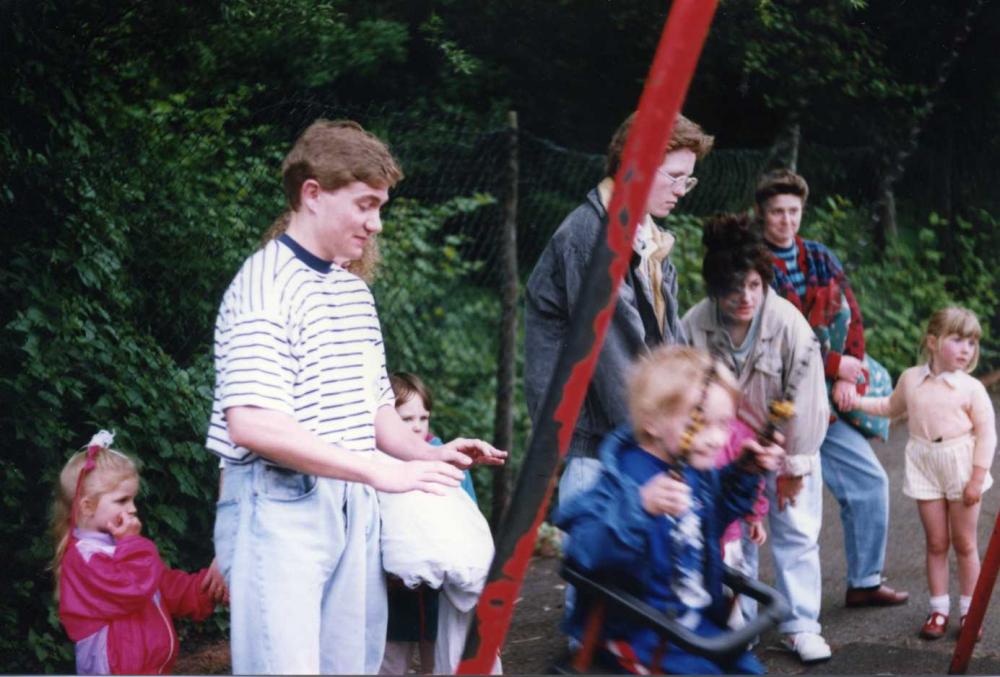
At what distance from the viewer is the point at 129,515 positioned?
11.0 ft

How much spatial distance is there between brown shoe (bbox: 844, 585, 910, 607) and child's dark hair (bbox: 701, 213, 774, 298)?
57.3 inches

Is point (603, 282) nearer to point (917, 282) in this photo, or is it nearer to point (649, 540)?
point (649, 540)

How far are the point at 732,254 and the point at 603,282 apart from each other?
2425 millimetres

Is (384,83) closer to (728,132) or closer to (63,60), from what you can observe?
(63,60)

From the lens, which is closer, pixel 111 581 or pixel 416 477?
pixel 416 477

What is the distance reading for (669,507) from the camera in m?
2.39

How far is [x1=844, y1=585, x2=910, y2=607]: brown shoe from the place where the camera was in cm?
503

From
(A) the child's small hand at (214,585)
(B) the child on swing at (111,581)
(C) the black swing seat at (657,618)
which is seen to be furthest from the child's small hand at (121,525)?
(C) the black swing seat at (657,618)

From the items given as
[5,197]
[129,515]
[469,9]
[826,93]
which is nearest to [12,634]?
[129,515]

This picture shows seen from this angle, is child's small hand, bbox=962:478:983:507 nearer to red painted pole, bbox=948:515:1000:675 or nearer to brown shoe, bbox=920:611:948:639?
brown shoe, bbox=920:611:948:639

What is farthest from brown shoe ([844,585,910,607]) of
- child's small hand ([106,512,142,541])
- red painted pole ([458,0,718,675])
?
red painted pole ([458,0,718,675])

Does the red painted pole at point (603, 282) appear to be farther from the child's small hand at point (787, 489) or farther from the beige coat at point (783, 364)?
the child's small hand at point (787, 489)

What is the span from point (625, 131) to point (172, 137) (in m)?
1.78

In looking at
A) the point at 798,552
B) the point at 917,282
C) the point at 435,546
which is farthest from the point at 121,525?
the point at 917,282
